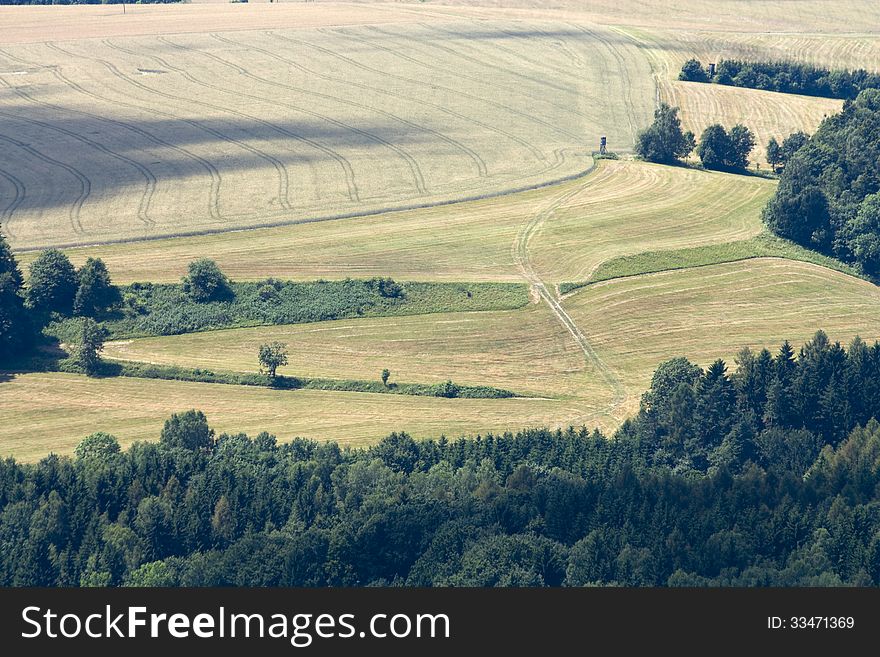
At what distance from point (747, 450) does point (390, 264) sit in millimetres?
51451

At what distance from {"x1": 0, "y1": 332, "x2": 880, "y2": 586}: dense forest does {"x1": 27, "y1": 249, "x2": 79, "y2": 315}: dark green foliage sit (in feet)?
101

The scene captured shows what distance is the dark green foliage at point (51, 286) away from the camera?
14000 cm

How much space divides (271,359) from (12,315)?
1074 inches

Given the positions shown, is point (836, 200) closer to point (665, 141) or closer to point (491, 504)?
point (665, 141)

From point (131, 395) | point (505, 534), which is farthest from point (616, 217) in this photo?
point (505, 534)

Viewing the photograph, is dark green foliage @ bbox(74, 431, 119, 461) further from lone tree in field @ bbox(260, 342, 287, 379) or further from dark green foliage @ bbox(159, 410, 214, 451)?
lone tree in field @ bbox(260, 342, 287, 379)

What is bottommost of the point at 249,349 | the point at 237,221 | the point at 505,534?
the point at 505,534

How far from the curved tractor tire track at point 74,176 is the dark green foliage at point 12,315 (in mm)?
19442

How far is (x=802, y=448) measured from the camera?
116 m

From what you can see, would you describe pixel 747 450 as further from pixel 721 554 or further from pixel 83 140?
pixel 83 140

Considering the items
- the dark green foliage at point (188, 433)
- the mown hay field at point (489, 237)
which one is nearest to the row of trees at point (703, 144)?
the mown hay field at point (489, 237)

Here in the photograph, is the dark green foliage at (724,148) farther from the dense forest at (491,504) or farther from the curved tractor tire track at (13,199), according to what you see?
the curved tractor tire track at (13,199)

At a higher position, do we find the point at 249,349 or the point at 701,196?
the point at 701,196

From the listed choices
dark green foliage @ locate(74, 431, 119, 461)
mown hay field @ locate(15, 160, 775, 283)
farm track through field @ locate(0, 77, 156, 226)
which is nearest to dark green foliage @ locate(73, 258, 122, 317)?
mown hay field @ locate(15, 160, 775, 283)
